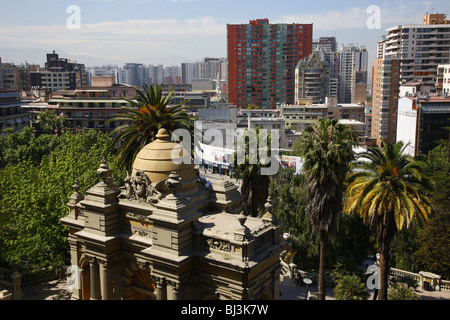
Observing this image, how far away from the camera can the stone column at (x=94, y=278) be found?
2142cm

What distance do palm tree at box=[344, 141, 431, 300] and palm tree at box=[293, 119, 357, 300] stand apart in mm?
1394

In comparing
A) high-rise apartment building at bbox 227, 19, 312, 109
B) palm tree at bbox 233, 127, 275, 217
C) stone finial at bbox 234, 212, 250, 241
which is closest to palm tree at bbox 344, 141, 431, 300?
palm tree at bbox 233, 127, 275, 217

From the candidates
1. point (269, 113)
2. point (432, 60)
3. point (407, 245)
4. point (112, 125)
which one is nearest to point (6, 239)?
point (407, 245)

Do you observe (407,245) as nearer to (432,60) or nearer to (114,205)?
(114,205)

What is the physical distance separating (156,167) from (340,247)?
764 inches

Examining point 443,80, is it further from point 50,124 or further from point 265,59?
point 50,124

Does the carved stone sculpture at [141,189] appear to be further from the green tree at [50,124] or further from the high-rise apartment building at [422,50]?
the high-rise apartment building at [422,50]

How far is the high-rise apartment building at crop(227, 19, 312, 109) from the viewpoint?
6481 inches

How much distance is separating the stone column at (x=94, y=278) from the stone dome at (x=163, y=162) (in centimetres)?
516

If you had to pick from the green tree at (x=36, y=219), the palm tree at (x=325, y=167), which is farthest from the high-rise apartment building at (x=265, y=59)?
the palm tree at (x=325, y=167)

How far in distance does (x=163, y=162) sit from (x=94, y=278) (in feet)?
23.7

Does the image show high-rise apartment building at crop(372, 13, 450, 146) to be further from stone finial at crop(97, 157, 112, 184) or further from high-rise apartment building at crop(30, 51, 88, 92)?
high-rise apartment building at crop(30, 51, 88, 92)
